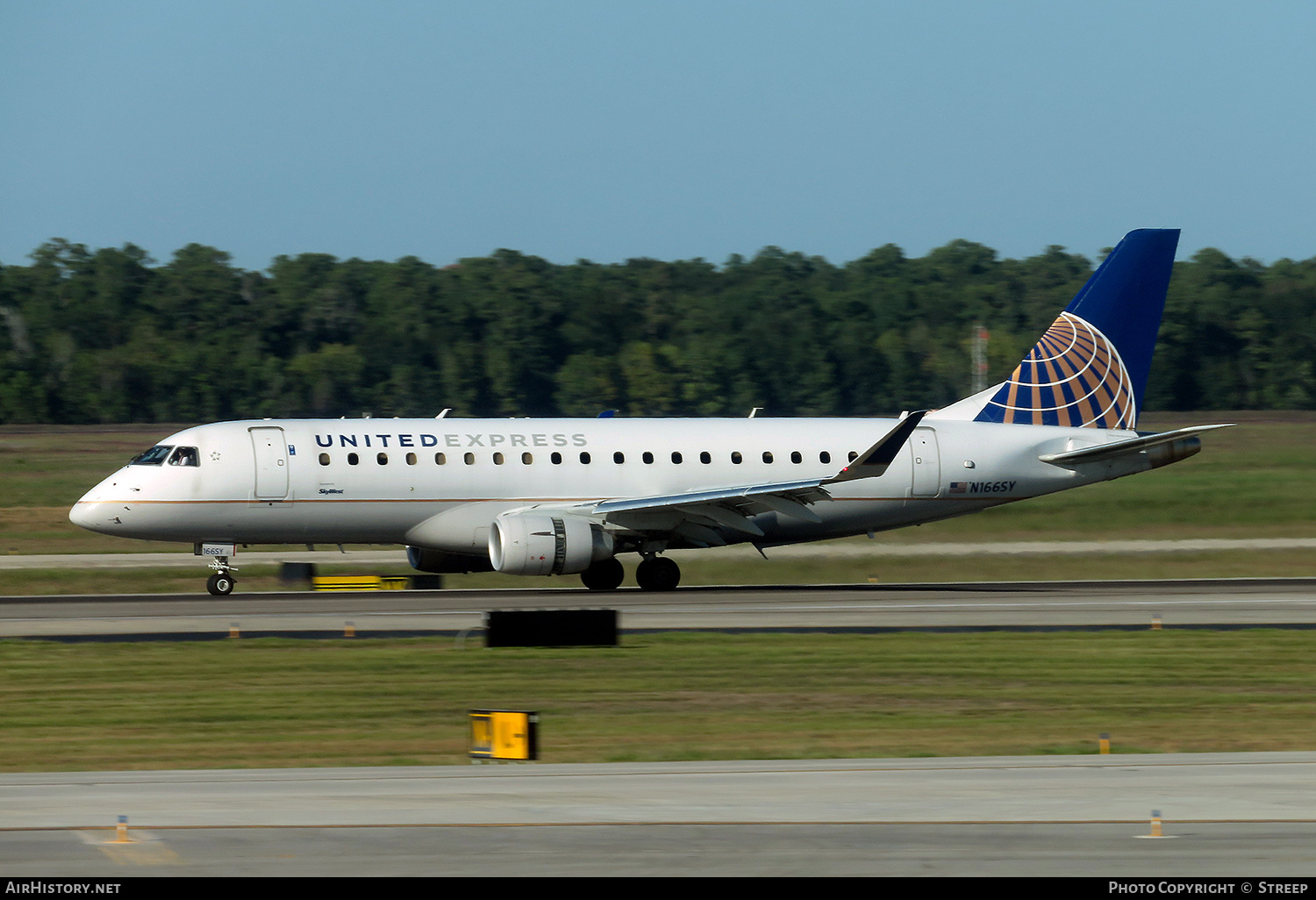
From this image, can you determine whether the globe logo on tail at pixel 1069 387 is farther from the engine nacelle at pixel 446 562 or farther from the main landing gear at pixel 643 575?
the engine nacelle at pixel 446 562

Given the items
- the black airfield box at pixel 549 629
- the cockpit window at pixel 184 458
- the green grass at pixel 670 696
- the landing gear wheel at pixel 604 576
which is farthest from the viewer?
the landing gear wheel at pixel 604 576

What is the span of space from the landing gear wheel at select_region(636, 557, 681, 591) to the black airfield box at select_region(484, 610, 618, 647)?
11352 mm

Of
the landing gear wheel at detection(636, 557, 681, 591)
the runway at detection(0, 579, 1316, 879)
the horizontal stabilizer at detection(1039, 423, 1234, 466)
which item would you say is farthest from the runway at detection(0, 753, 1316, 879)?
the horizontal stabilizer at detection(1039, 423, 1234, 466)

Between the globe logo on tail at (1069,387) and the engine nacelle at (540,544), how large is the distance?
11470mm

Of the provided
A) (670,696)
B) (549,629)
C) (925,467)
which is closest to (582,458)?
(925,467)

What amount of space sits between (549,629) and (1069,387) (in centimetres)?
1982

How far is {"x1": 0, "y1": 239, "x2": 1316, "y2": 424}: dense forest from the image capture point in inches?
3792

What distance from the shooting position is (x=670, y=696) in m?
21.5

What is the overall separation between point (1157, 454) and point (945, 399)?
56206 millimetres

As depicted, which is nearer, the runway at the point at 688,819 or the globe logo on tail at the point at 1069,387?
the runway at the point at 688,819

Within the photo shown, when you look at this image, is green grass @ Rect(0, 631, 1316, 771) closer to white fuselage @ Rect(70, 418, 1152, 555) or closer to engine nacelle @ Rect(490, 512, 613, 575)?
engine nacelle @ Rect(490, 512, 613, 575)

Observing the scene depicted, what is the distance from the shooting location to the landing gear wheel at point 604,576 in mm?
38125

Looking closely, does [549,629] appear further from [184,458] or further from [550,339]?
[550,339]

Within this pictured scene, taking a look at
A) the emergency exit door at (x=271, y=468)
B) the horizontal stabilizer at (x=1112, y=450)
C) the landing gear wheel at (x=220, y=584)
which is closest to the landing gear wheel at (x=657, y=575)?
the emergency exit door at (x=271, y=468)
